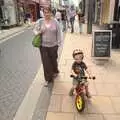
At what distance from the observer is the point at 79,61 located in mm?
3994

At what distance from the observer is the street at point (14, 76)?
162 inches

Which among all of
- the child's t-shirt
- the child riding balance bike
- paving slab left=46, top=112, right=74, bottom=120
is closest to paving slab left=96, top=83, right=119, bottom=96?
the child riding balance bike

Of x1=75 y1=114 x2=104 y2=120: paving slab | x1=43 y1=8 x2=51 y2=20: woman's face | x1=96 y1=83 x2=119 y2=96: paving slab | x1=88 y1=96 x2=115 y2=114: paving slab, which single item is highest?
x1=43 y1=8 x2=51 y2=20: woman's face

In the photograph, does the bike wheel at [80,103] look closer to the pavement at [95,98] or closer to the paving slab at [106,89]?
the pavement at [95,98]

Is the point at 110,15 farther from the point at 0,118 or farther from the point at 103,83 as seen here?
the point at 0,118

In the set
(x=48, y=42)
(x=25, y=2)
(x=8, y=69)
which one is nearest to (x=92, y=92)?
(x=48, y=42)

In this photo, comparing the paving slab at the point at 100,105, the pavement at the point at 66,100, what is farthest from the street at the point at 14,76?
the paving slab at the point at 100,105

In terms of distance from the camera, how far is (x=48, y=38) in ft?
15.7

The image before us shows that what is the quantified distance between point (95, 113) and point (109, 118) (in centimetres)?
26

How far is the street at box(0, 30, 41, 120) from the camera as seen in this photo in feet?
13.5

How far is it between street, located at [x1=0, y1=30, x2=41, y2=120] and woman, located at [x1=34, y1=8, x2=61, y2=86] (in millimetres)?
651

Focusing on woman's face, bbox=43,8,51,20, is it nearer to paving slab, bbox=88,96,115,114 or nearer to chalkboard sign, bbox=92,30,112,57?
paving slab, bbox=88,96,115,114

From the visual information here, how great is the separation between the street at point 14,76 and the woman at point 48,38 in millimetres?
651

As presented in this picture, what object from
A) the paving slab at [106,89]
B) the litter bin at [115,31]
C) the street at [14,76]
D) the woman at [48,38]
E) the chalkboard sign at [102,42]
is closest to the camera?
the street at [14,76]
